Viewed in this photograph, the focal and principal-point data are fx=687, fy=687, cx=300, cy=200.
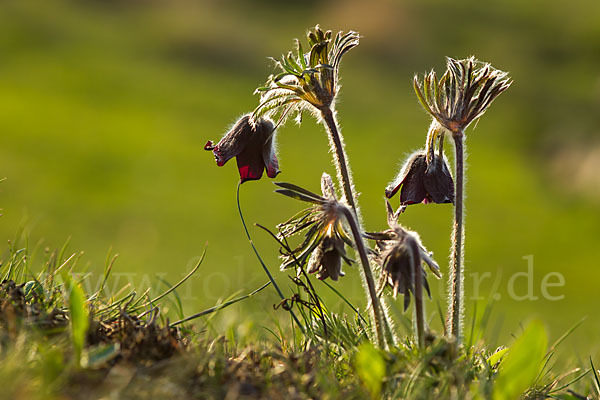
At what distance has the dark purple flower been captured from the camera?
264 centimetres

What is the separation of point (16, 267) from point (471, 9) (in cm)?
3308

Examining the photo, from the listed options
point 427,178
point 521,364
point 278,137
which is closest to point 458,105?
point 427,178

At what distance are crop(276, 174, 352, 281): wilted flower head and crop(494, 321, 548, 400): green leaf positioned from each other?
647mm

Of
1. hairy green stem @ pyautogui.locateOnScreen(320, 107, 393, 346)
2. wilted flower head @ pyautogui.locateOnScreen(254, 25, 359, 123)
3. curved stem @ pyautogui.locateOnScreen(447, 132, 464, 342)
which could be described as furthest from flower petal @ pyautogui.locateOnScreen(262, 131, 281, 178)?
curved stem @ pyautogui.locateOnScreen(447, 132, 464, 342)

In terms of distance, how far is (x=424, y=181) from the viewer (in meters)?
2.65

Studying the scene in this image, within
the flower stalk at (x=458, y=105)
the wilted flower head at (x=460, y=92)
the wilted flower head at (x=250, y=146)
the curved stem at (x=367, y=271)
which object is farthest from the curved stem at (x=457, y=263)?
the wilted flower head at (x=250, y=146)

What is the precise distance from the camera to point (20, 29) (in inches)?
946

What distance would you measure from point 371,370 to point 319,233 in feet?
2.07

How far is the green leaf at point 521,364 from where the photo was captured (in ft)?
6.40

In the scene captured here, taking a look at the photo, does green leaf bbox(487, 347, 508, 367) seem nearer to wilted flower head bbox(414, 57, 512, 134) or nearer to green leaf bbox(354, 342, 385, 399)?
green leaf bbox(354, 342, 385, 399)

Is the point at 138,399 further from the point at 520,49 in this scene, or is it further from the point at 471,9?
the point at 471,9

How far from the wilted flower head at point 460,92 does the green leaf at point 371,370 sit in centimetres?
100

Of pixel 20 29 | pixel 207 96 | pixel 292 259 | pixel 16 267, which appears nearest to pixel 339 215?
pixel 292 259

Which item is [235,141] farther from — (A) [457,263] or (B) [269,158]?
(A) [457,263]
